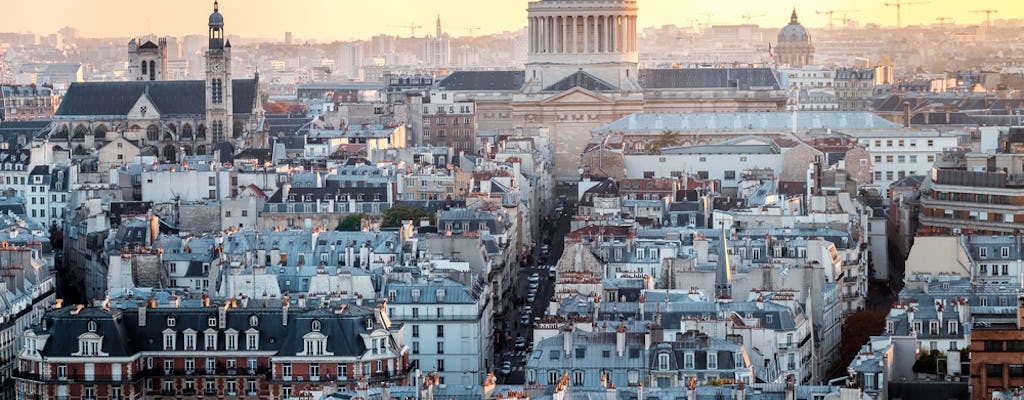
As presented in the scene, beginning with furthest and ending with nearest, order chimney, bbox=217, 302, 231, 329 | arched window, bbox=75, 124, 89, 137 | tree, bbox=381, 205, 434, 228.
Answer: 1. arched window, bbox=75, 124, 89, 137
2. tree, bbox=381, 205, 434, 228
3. chimney, bbox=217, 302, 231, 329

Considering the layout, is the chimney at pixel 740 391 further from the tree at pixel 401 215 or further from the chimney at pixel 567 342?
the tree at pixel 401 215

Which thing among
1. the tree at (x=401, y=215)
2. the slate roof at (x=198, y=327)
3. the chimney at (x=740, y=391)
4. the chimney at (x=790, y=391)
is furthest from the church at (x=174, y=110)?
the chimney at (x=740, y=391)

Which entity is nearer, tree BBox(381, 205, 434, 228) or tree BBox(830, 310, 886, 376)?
tree BBox(830, 310, 886, 376)

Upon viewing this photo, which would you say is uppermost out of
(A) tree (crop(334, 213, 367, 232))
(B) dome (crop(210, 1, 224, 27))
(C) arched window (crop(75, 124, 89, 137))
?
(B) dome (crop(210, 1, 224, 27))

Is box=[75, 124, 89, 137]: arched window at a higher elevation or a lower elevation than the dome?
lower

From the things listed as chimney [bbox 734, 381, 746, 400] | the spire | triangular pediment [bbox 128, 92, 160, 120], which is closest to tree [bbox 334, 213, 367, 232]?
the spire

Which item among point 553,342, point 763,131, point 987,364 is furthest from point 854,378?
point 763,131

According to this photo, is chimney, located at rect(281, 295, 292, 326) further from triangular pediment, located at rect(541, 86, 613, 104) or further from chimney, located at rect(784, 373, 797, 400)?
triangular pediment, located at rect(541, 86, 613, 104)
